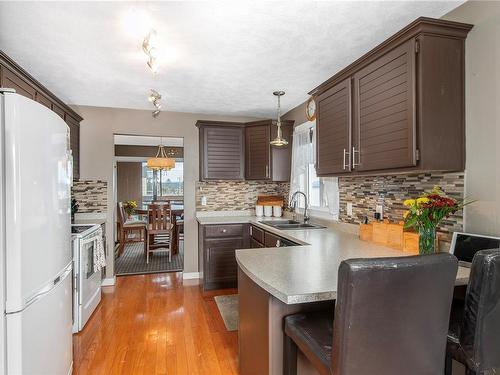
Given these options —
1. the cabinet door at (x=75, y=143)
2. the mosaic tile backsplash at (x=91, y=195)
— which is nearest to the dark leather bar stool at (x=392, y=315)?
the cabinet door at (x=75, y=143)

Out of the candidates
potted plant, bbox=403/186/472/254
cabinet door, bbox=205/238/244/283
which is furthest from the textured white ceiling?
cabinet door, bbox=205/238/244/283

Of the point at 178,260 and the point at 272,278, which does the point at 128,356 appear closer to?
the point at 272,278

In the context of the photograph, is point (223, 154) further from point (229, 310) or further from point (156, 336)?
point (156, 336)

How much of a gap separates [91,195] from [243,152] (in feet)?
6.97

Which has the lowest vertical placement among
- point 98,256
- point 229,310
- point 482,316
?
point 229,310

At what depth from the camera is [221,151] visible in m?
4.08

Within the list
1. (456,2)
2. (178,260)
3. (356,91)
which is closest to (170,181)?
(178,260)

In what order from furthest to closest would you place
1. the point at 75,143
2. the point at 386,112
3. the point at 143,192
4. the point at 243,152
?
the point at 143,192
the point at 243,152
the point at 75,143
the point at 386,112

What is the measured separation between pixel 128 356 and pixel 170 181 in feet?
21.7

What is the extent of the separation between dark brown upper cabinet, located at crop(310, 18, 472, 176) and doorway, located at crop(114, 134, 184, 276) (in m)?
3.98

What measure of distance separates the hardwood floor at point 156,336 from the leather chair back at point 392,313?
4.55 ft

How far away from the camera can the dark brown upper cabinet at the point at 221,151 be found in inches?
159

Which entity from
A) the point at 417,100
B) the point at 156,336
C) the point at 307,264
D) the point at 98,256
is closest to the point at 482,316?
the point at 307,264

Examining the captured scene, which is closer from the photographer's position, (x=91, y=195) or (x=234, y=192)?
(x=91, y=195)
